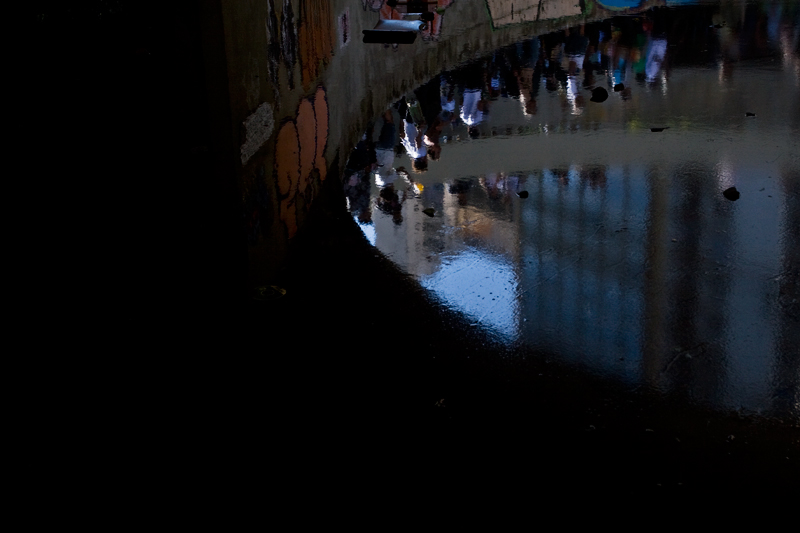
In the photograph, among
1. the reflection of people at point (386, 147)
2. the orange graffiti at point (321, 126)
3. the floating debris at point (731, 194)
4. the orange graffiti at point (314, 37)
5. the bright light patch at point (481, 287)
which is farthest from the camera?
the reflection of people at point (386, 147)

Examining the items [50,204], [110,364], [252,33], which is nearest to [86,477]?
[110,364]

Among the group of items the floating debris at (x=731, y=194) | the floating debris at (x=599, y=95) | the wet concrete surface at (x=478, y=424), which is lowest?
the wet concrete surface at (x=478, y=424)

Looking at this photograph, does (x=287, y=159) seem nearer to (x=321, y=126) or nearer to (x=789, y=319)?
(x=321, y=126)

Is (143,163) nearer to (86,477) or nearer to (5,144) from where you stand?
(5,144)

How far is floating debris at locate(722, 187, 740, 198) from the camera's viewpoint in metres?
7.29

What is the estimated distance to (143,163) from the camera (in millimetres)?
4266

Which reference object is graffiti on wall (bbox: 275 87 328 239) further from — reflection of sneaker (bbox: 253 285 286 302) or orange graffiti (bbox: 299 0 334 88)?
reflection of sneaker (bbox: 253 285 286 302)

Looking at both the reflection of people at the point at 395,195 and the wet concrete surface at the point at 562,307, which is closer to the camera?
the wet concrete surface at the point at 562,307

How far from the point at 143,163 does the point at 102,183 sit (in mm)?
322

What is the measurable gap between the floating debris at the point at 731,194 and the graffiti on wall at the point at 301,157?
3.80m

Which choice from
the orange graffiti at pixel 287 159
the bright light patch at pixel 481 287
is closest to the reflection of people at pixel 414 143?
the orange graffiti at pixel 287 159

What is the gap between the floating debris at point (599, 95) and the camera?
11.9 m

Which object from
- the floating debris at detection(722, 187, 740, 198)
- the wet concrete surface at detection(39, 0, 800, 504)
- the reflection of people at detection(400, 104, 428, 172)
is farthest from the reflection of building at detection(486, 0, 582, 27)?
the wet concrete surface at detection(39, 0, 800, 504)

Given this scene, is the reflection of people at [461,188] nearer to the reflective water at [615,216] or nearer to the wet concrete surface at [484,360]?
the reflective water at [615,216]
